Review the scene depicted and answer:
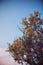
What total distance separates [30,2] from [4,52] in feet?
2.80

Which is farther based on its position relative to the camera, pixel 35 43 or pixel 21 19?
pixel 21 19

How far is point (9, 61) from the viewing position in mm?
2064

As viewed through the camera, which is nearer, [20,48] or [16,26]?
[20,48]

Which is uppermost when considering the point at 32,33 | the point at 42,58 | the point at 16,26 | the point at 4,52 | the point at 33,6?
the point at 33,6

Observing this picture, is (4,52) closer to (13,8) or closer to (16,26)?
(16,26)

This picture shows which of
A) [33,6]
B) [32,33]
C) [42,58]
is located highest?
[33,6]

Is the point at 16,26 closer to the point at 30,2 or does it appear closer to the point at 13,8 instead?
the point at 13,8

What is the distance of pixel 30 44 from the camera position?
6.72 feet

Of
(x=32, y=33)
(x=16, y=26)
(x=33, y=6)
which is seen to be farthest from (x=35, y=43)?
(x=33, y=6)

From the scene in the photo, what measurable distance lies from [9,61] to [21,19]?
25.9 inches

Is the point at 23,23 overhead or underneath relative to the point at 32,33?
overhead

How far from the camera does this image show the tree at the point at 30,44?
78.9 inches

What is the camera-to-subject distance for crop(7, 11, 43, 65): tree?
6.57ft

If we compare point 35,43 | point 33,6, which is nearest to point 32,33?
point 35,43
